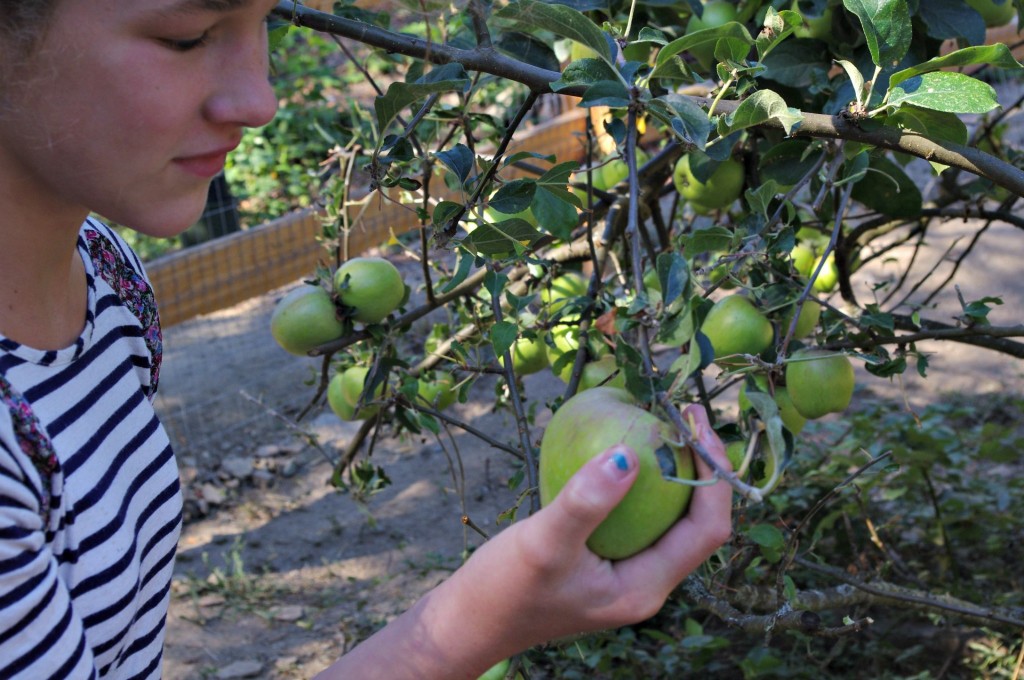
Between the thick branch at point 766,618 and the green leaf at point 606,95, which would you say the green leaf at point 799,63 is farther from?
the thick branch at point 766,618

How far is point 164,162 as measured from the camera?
80 centimetres

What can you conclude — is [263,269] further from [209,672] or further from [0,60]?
[0,60]

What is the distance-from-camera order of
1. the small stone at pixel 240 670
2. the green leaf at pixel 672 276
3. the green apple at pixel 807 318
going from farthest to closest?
the small stone at pixel 240 670 → the green apple at pixel 807 318 → the green leaf at pixel 672 276

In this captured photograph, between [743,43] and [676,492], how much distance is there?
0.53 meters

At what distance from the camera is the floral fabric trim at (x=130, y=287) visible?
1.10m

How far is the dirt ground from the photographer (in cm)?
252

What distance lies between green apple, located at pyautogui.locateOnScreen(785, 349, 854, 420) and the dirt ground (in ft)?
2.17

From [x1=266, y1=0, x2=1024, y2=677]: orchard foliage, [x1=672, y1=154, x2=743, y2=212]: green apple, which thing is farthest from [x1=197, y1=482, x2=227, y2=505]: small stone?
[x1=672, y1=154, x2=743, y2=212]: green apple

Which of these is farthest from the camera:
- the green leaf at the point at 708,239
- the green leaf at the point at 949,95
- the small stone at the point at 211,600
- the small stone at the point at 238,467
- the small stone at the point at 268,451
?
the small stone at the point at 268,451

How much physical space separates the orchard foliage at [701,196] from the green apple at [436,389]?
2 cm

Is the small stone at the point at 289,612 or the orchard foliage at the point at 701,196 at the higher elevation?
the orchard foliage at the point at 701,196

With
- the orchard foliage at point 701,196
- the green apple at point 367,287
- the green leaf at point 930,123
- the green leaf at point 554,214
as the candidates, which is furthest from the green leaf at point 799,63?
the green apple at point 367,287

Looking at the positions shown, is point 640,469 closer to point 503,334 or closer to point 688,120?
point 688,120

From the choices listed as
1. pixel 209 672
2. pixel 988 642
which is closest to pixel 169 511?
pixel 209 672
